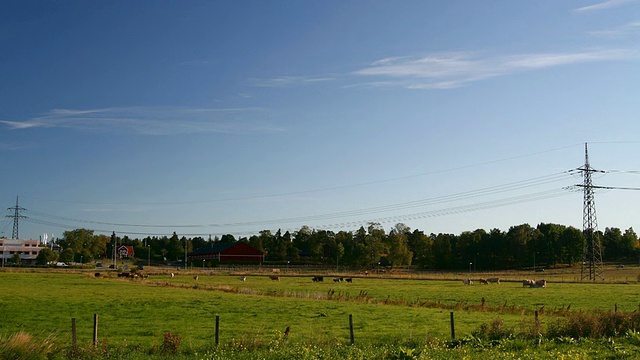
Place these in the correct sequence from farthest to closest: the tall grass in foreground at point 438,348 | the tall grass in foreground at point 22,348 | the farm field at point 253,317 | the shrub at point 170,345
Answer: the farm field at point 253,317
the shrub at point 170,345
the tall grass in foreground at point 438,348
the tall grass in foreground at point 22,348

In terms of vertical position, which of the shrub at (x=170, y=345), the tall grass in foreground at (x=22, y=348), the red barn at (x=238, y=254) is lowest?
the red barn at (x=238, y=254)

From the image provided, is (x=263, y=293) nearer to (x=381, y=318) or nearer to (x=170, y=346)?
(x=381, y=318)

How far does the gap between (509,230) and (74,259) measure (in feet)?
434

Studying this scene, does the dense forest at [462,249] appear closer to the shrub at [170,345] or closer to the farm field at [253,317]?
the farm field at [253,317]

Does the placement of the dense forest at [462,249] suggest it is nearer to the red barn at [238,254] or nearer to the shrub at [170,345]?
the red barn at [238,254]

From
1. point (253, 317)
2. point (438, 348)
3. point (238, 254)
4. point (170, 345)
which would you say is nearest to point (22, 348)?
point (170, 345)

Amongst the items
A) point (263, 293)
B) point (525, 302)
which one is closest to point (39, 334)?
point (263, 293)

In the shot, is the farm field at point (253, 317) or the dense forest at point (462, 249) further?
the dense forest at point (462, 249)

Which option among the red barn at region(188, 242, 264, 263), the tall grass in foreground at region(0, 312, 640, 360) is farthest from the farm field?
the red barn at region(188, 242, 264, 263)

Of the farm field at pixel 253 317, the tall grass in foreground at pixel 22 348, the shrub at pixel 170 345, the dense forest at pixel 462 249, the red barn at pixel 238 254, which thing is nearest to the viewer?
the tall grass in foreground at pixel 22 348

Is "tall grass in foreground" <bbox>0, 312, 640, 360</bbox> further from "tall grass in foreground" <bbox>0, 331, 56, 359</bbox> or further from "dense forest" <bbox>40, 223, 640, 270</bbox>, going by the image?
"dense forest" <bbox>40, 223, 640, 270</bbox>

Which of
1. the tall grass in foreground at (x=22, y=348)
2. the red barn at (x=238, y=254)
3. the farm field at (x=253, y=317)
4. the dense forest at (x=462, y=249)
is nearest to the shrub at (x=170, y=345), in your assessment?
the farm field at (x=253, y=317)

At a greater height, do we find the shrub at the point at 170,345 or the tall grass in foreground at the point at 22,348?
the tall grass in foreground at the point at 22,348

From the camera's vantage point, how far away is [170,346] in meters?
20.6
